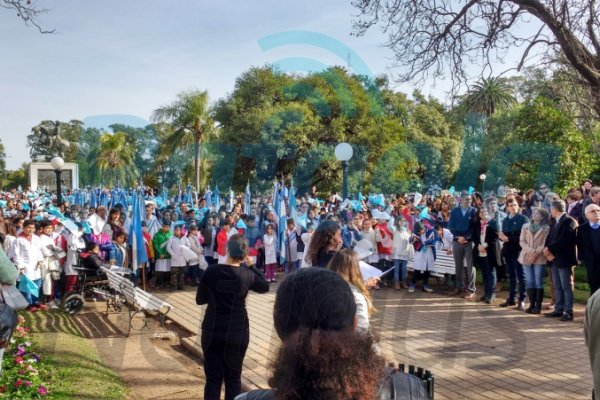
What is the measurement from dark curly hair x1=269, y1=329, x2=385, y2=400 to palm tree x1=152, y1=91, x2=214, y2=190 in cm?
2998

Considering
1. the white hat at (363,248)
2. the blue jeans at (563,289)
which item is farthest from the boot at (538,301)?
the white hat at (363,248)

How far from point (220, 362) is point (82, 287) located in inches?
215

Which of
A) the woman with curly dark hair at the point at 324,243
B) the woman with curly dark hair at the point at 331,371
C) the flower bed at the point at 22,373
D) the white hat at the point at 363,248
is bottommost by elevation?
the flower bed at the point at 22,373

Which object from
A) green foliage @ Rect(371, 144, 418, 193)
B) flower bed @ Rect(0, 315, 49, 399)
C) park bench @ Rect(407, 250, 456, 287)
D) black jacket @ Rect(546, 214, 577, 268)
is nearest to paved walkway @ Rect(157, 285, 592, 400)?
park bench @ Rect(407, 250, 456, 287)

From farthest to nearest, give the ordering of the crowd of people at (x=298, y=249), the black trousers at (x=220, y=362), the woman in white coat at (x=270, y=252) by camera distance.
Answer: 1. the woman in white coat at (x=270, y=252)
2. the crowd of people at (x=298, y=249)
3. the black trousers at (x=220, y=362)

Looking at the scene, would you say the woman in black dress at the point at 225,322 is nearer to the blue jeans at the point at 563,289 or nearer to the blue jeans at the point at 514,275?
the blue jeans at the point at 563,289

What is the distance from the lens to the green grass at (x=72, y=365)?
4.84 metres

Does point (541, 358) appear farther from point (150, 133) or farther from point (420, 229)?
point (150, 133)

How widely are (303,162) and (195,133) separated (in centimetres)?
907

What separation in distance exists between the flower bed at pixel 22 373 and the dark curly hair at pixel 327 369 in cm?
409

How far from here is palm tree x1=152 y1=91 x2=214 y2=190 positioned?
30969 millimetres

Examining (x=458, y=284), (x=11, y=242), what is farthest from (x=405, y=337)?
(x=11, y=242)

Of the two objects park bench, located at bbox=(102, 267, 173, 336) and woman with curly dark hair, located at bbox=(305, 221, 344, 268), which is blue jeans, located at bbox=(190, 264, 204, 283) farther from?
woman with curly dark hair, located at bbox=(305, 221, 344, 268)

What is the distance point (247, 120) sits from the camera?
87.4 feet
